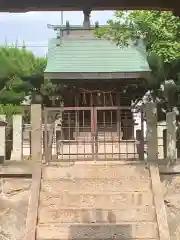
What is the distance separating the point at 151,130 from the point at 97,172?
1.36 m

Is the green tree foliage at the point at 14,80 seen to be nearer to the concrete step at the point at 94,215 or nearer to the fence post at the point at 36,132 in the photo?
the fence post at the point at 36,132

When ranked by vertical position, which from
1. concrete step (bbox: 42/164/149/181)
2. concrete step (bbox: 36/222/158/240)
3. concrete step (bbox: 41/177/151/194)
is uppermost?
concrete step (bbox: 42/164/149/181)

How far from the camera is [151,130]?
897cm

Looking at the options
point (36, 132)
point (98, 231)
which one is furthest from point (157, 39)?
point (98, 231)

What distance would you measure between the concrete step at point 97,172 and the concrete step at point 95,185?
115 mm

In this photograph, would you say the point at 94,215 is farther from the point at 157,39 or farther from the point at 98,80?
the point at 98,80

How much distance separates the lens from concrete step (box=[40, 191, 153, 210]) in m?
7.83

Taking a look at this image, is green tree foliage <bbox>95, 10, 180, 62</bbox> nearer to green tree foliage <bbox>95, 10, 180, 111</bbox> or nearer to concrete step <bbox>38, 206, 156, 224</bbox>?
green tree foliage <bbox>95, 10, 180, 111</bbox>

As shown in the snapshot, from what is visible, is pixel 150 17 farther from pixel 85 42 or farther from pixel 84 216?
pixel 84 216

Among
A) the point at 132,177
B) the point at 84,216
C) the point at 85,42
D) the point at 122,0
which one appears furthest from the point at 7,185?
the point at 85,42

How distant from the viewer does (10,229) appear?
808 centimetres

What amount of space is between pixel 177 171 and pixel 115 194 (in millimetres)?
1448

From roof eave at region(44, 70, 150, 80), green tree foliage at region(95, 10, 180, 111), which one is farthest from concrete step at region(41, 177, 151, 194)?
roof eave at region(44, 70, 150, 80)

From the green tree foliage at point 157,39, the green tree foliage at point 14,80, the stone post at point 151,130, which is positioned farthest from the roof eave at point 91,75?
the stone post at point 151,130
